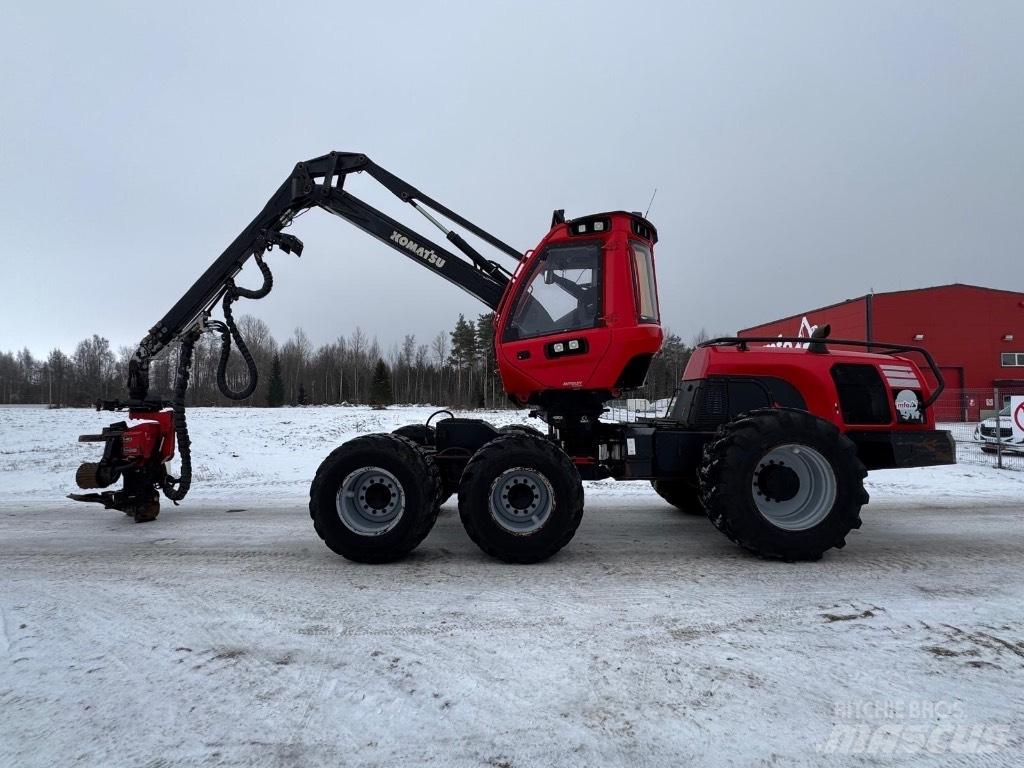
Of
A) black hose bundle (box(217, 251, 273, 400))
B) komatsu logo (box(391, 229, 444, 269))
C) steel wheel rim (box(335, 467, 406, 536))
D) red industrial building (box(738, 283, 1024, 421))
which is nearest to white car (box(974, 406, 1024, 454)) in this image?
komatsu logo (box(391, 229, 444, 269))

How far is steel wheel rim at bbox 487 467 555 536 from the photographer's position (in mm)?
4203

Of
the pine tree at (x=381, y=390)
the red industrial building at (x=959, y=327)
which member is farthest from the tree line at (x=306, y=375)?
the red industrial building at (x=959, y=327)

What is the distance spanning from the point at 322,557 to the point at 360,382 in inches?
2624

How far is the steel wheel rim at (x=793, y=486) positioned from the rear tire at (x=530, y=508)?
1554 millimetres

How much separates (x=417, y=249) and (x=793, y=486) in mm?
4237

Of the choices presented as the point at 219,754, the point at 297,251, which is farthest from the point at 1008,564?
the point at 297,251

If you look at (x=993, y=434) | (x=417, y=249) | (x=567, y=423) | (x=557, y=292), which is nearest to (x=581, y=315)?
(x=557, y=292)

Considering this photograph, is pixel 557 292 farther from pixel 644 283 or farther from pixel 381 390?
pixel 381 390

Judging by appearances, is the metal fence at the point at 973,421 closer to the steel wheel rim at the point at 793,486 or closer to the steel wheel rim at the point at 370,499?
the steel wheel rim at the point at 793,486

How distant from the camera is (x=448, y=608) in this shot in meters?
3.23

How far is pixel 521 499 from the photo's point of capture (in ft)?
14.1

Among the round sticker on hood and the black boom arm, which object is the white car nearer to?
the round sticker on hood

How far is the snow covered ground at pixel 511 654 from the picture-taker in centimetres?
198

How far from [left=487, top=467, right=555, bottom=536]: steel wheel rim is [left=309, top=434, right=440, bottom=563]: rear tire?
1.72ft
